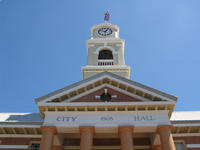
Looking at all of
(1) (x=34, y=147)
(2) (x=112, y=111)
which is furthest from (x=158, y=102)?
(1) (x=34, y=147)

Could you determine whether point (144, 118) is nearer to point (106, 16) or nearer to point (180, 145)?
point (180, 145)

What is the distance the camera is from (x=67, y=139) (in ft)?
65.3

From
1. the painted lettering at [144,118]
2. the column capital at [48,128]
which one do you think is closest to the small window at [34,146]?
the column capital at [48,128]

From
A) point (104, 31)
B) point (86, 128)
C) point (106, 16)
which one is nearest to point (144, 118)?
point (86, 128)

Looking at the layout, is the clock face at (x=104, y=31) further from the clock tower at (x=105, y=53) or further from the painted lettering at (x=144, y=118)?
the painted lettering at (x=144, y=118)

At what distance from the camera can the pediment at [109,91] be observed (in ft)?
59.1

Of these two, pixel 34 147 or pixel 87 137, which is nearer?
pixel 87 137

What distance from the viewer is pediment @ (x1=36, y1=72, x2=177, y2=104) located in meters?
18.0

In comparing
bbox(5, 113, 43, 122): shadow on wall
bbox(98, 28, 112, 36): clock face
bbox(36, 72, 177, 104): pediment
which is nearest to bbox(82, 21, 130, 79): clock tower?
bbox(98, 28, 112, 36): clock face

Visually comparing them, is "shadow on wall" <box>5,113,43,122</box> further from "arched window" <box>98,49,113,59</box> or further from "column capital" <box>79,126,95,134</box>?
"arched window" <box>98,49,113,59</box>

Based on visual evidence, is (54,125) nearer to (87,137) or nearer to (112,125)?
(87,137)

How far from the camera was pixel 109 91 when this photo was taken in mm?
19469

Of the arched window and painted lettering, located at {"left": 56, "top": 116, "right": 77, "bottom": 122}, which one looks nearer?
painted lettering, located at {"left": 56, "top": 116, "right": 77, "bottom": 122}

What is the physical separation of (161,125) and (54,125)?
25.4ft
